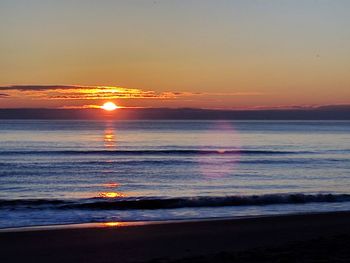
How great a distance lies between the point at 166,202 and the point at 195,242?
793 cm

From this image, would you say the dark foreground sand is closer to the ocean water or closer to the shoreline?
the shoreline

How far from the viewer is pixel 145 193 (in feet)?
77.2

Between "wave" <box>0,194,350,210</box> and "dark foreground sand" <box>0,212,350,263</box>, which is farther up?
"wave" <box>0,194,350,210</box>

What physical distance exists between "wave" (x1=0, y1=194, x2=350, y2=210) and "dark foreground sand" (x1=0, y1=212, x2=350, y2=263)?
443 centimetres

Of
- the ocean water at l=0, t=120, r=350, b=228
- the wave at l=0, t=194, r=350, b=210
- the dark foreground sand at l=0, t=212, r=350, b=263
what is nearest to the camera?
the dark foreground sand at l=0, t=212, r=350, b=263

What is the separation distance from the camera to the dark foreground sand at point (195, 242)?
10023mm

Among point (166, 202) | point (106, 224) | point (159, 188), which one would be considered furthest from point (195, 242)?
point (159, 188)

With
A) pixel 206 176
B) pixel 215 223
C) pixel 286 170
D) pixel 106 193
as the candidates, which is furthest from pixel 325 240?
pixel 286 170

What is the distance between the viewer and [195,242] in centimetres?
1221

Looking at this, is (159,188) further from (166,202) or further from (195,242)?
(195,242)

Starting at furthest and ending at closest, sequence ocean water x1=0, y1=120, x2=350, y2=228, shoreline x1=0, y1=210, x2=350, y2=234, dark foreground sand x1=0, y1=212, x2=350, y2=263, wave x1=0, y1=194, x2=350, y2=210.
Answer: wave x1=0, y1=194, x2=350, y2=210 → ocean water x1=0, y1=120, x2=350, y2=228 → shoreline x1=0, y1=210, x2=350, y2=234 → dark foreground sand x1=0, y1=212, x2=350, y2=263

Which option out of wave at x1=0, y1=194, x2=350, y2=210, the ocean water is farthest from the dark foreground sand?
wave at x1=0, y1=194, x2=350, y2=210

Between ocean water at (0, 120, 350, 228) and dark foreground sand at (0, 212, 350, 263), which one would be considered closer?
dark foreground sand at (0, 212, 350, 263)

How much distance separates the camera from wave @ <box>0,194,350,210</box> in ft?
63.6
